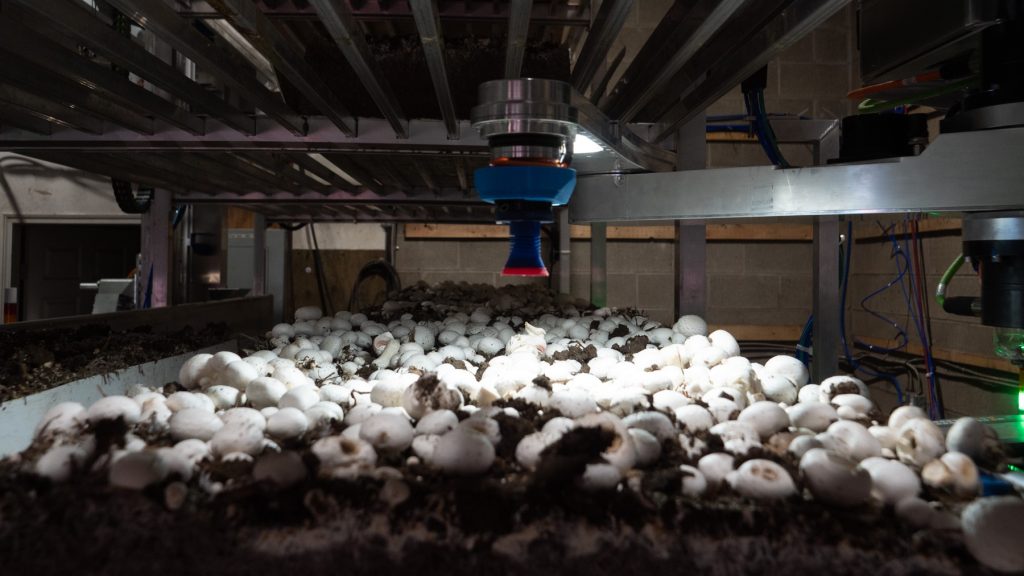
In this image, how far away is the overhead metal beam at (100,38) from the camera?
0.80 metres

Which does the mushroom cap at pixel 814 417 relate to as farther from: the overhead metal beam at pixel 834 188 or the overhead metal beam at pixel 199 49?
the overhead metal beam at pixel 199 49

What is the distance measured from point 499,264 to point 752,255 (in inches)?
70.1

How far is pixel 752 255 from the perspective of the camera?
4.45m

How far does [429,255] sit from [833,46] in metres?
3.14

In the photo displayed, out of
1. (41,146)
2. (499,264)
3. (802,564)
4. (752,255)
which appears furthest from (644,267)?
(802,564)

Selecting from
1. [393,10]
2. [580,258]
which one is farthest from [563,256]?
[393,10]

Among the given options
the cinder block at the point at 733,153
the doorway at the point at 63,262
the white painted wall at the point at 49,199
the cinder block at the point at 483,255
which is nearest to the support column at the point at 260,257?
the cinder block at the point at 483,255

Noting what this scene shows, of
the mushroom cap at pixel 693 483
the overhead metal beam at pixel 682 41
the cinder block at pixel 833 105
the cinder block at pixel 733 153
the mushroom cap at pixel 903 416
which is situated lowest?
the mushroom cap at pixel 693 483

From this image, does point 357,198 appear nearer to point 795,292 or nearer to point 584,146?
point 584,146

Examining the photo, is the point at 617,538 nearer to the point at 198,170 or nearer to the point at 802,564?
the point at 802,564

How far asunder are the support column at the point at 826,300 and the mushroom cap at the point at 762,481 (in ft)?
2.93

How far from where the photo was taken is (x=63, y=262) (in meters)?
5.39

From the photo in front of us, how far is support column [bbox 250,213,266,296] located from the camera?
328 cm

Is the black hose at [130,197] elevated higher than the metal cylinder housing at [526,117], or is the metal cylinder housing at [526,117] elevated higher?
the black hose at [130,197]
